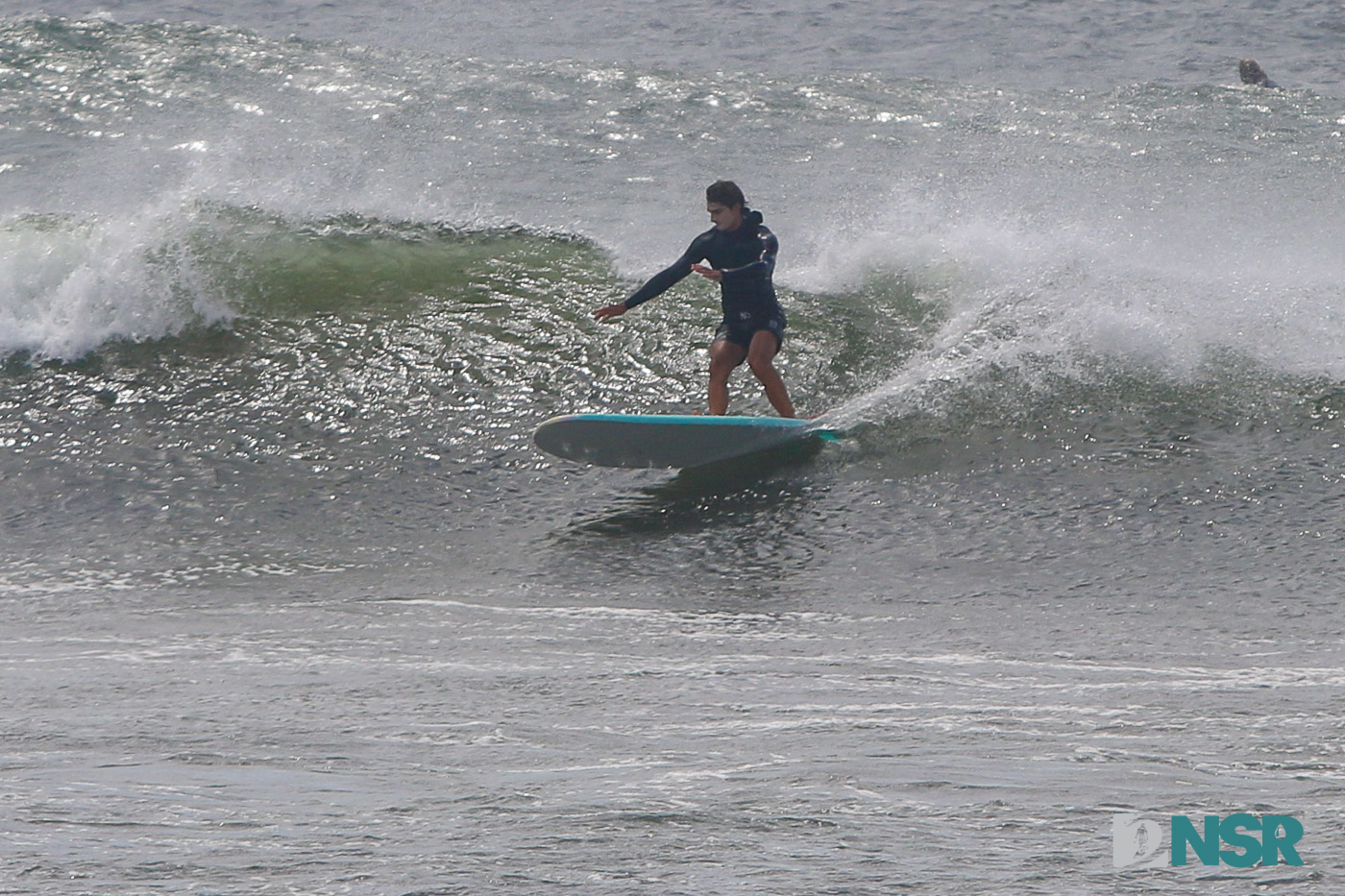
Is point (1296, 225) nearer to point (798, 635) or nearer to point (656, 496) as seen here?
point (656, 496)

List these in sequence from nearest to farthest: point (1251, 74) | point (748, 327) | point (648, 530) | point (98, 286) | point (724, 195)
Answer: point (648, 530), point (724, 195), point (748, 327), point (98, 286), point (1251, 74)

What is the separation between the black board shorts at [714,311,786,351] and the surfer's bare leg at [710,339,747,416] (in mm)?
39

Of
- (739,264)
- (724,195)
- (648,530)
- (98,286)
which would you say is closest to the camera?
(648,530)

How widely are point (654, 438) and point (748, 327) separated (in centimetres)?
89

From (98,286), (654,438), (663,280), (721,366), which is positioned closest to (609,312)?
(663,280)

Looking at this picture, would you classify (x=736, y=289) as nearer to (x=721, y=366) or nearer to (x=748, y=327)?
(x=748, y=327)

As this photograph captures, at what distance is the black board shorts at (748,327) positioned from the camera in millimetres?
8172

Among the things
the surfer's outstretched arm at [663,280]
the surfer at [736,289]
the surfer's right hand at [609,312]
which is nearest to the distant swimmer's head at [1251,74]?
the surfer at [736,289]

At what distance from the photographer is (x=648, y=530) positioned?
738cm

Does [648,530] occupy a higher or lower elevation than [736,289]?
lower

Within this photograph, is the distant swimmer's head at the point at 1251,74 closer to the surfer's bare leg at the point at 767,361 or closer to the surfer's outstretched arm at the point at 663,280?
the surfer's bare leg at the point at 767,361

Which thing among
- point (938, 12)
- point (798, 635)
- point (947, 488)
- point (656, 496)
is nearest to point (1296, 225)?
point (947, 488)

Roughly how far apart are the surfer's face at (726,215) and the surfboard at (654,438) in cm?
108

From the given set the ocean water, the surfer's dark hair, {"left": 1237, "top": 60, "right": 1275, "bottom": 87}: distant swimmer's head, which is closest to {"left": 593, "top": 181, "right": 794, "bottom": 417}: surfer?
the surfer's dark hair
